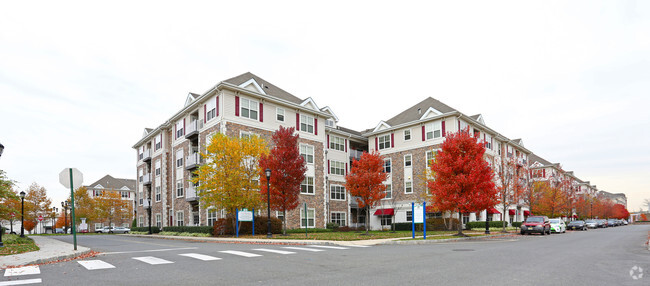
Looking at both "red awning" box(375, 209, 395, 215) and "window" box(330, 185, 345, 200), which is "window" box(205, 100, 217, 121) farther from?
"red awning" box(375, 209, 395, 215)

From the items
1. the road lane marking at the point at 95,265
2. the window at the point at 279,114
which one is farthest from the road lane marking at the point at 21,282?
the window at the point at 279,114

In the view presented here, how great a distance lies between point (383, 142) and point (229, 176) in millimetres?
24695

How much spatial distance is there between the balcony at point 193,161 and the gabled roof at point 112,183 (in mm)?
65299

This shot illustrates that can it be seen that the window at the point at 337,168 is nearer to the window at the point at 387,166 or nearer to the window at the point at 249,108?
the window at the point at 387,166

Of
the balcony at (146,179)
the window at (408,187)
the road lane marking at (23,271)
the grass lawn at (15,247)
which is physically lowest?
the grass lawn at (15,247)

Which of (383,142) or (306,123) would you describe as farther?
(383,142)

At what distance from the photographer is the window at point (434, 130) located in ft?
144

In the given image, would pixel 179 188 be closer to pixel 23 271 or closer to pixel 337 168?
pixel 337 168

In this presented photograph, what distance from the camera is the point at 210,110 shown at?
3622 centimetres

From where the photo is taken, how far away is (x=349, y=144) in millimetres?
51125

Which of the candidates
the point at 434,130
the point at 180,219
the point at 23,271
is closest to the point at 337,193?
the point at 434,130

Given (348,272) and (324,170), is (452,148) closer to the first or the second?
(324,170)

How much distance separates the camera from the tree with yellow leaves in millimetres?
29312

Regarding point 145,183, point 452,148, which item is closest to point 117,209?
point 145,183
